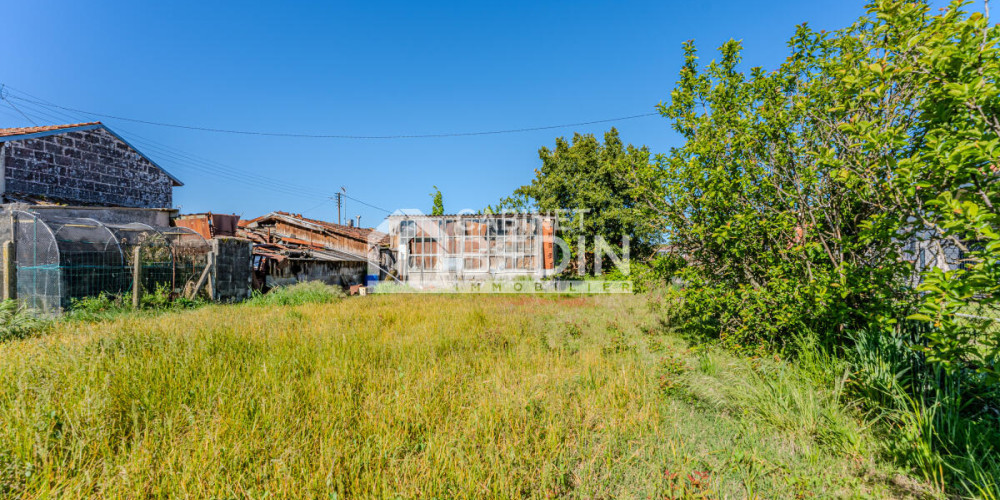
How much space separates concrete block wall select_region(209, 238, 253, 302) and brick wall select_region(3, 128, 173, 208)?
751 cm

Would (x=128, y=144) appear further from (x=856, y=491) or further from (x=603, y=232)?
(x=856, y=491)

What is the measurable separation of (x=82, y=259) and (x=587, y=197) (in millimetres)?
17015

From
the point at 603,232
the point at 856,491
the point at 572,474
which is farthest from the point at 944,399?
the point at 603,232

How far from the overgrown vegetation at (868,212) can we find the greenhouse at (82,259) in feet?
37.8

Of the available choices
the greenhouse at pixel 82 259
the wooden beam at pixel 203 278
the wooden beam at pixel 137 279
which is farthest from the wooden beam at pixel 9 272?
the wooden beam at pixel 203 278

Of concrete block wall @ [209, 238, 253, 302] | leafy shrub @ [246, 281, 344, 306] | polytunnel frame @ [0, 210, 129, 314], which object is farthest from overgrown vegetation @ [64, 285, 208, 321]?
leafy shrub @ [246, 281, 344, 306]

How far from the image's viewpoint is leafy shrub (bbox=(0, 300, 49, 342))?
5723mm

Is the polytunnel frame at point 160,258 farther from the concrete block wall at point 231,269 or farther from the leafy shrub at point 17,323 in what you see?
the leafy shrub at point 17,323

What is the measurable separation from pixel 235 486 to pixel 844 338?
6027mm

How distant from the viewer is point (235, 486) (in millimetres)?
2275

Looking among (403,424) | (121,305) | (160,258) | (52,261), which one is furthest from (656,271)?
(52,261)

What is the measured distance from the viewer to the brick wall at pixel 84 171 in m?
12.3

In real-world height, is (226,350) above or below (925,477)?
above

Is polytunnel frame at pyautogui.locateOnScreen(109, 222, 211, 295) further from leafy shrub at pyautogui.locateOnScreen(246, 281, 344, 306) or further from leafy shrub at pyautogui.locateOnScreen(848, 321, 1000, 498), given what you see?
leafy shrub at pyautogui.locateOnScreen(848, 321, 1000, 498)
